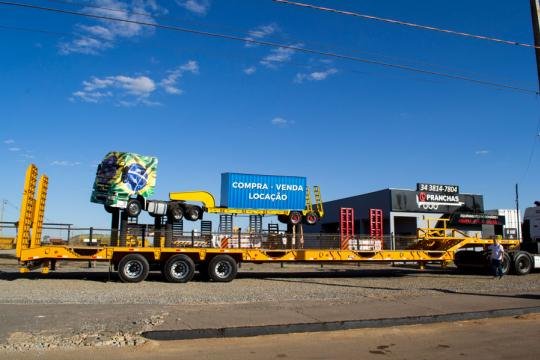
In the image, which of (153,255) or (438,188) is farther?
(438,188)

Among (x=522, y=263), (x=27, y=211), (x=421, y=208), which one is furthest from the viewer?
(x=421, y=208)

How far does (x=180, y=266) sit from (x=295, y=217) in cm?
914

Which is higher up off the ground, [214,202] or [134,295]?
[214,202]

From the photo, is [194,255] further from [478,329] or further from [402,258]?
[478,329]

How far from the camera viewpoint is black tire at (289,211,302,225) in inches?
1068

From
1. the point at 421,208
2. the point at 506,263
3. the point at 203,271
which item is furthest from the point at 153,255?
the point at 421,208

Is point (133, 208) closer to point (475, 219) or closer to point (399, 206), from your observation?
point (399, 206)

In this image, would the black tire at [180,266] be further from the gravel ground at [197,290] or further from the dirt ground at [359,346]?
the dirt ground at [359,346]

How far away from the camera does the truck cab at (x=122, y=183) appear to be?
21.2 m

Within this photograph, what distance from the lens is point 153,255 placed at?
1944cm

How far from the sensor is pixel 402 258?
2270cm

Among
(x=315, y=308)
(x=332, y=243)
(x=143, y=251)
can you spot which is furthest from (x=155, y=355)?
(x=332, y=243)

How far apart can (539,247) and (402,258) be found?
7.46 m

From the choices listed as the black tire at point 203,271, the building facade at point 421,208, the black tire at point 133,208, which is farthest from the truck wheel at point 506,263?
the building facade at point 421,208
